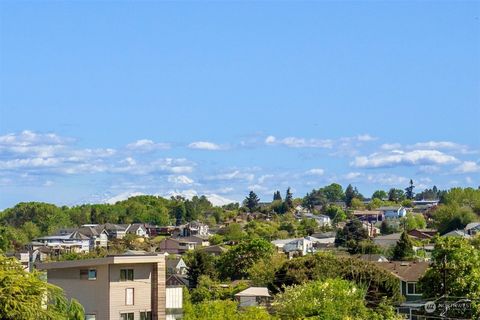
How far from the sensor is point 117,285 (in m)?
37.1

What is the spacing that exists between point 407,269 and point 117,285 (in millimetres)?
39101

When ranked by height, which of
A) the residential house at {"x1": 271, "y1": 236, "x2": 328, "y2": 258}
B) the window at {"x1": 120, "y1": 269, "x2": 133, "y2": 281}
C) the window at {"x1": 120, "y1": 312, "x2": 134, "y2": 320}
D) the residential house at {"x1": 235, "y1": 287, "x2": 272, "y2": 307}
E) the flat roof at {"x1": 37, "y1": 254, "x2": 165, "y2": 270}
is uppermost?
the residential house at {"x1": 271, "y1": 236, "x2": 328, "y2": 258}

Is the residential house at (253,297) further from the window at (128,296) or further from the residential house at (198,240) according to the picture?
the residential house at (198,240)

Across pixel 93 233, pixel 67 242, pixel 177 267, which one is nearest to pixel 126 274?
pixel 177 267

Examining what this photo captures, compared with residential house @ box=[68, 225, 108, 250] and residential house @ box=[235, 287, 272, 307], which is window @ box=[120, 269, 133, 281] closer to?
residential house @ box=[235, 287, 272, 307]

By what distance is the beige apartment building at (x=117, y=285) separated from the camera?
37.1 meters

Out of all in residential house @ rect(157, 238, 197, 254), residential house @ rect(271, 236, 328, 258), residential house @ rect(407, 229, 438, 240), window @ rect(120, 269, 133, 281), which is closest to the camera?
window @ rect(120, 269, 133, 281)

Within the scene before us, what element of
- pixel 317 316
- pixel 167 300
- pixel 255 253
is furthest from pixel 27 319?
pixel 255 253

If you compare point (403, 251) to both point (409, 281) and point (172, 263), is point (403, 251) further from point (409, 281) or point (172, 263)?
point (409, 281)

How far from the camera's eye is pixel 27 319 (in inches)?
1159

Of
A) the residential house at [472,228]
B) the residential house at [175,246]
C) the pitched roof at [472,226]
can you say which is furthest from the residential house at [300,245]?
the residential house at [175,246]

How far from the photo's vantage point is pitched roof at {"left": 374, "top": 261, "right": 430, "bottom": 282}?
229 feet

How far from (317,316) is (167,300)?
885cm

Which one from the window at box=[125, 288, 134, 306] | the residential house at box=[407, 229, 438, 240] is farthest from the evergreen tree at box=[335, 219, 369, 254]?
the window at box=[125, 288, 134, 306]
